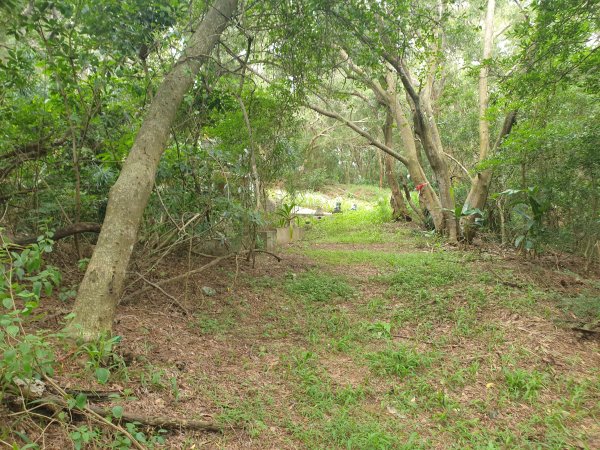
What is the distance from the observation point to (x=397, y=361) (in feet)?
13.3

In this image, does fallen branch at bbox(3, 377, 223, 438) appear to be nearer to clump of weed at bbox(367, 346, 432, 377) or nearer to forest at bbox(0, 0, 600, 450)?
forest at bbox(0, 0, 600, 450)

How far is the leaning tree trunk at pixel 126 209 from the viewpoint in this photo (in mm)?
3057

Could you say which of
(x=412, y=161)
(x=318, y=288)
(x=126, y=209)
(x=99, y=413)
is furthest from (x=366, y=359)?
(x=412, y=161)

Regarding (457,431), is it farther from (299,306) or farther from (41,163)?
(41,163)

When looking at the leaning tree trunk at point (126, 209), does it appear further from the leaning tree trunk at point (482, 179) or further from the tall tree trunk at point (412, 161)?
the tall tree trunk at point (412, 161)

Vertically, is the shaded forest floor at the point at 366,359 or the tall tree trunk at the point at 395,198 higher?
the tall tree trunk at the point at 395,198

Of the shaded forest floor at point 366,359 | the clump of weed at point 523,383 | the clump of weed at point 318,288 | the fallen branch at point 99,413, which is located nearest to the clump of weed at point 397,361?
the shaded forest floor at point 366,359

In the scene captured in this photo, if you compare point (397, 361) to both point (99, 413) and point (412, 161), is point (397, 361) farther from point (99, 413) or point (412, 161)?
point (412, 161)

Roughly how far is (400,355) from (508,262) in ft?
13.2

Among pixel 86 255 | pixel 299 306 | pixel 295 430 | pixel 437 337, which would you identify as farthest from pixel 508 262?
pixel 86 255

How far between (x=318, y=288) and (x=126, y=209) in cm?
318

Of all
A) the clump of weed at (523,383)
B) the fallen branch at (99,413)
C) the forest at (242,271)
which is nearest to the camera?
the fallen branch at (99,413)

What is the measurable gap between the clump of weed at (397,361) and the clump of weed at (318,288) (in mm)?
1513

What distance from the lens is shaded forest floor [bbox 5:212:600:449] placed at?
3062mm
